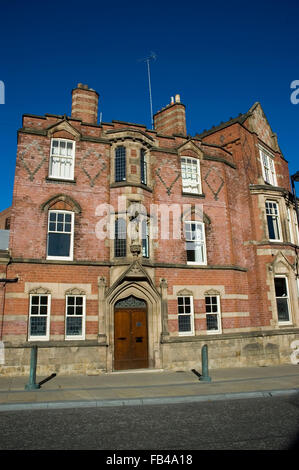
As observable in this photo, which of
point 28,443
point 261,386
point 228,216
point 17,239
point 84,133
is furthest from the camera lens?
point 228,216

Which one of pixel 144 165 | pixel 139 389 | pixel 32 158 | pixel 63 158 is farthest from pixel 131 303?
pixel 32 158

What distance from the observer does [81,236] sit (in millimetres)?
15250

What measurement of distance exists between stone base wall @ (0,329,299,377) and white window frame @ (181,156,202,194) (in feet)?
26.5

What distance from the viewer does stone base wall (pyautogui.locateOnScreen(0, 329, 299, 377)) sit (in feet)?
43.2

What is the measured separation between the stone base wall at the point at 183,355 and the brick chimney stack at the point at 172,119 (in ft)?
40.4

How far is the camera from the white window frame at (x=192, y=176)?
1827cm

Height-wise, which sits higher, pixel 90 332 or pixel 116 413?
pixel 90 332

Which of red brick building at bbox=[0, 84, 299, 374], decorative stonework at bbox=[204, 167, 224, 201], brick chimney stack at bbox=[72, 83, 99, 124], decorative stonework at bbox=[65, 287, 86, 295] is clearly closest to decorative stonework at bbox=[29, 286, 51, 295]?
red brick building at bbox=[0, 84, 299, 374]

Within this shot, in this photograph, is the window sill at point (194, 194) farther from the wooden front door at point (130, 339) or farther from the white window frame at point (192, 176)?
the wooden front door at point (130, 339)

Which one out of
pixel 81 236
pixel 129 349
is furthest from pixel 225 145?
pixel 129 349

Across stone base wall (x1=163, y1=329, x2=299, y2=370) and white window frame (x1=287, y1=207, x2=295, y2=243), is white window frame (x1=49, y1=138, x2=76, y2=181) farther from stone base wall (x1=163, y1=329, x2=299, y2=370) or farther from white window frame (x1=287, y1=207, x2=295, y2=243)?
white window frame (x1=287, y1=207, x2=295, y2=243)

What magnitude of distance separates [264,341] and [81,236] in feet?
35.8

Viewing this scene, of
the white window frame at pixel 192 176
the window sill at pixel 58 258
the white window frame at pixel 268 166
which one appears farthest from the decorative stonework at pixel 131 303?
the white window frame at pixel 268 166

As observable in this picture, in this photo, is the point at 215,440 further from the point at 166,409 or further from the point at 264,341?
the point at 264,341
